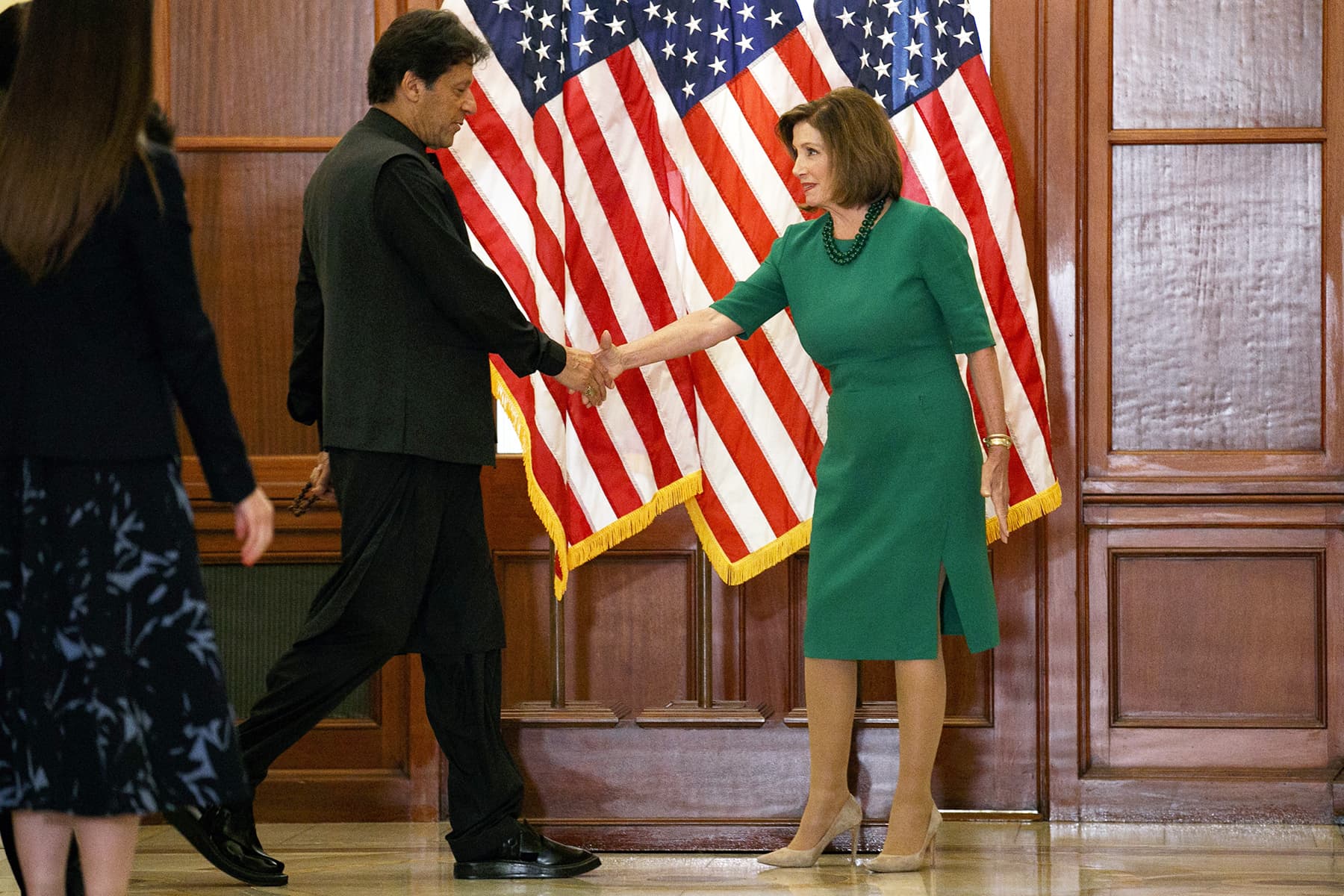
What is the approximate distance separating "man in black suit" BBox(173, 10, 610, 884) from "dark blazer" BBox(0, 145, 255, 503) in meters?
1.01

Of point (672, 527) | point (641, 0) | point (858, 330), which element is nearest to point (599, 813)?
point (672, 527)

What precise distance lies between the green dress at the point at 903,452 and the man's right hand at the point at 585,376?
50 cm

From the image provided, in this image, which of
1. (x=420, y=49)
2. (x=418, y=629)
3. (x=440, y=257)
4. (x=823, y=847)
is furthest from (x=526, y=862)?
(x=420, y=49)

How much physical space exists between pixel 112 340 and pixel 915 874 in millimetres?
2046

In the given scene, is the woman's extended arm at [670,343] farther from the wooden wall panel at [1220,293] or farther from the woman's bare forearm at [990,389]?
the wooden wall panel at [1220,293]

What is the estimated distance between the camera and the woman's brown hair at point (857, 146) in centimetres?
319

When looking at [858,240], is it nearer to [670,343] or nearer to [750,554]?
[670,343]

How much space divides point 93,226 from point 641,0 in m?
1.91

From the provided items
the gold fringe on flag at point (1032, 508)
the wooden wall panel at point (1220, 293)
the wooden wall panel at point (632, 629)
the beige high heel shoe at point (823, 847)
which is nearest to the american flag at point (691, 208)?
the gold fringe on flag at point (1032, 508)

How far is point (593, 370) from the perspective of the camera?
3.29 meters

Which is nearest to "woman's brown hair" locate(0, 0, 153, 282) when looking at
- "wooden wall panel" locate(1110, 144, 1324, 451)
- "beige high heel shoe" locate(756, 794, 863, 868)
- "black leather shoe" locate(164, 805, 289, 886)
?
"black leather shoe" locate(164, 805, 289, 886)

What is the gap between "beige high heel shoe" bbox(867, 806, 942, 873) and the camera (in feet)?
10.4

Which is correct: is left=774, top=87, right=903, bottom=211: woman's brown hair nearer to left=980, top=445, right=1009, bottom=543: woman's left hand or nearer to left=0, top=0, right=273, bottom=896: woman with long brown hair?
left=980, top=445, right=1009, bottom=543: woman's left hand

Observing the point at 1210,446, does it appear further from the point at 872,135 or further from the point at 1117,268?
the point at 872,135
